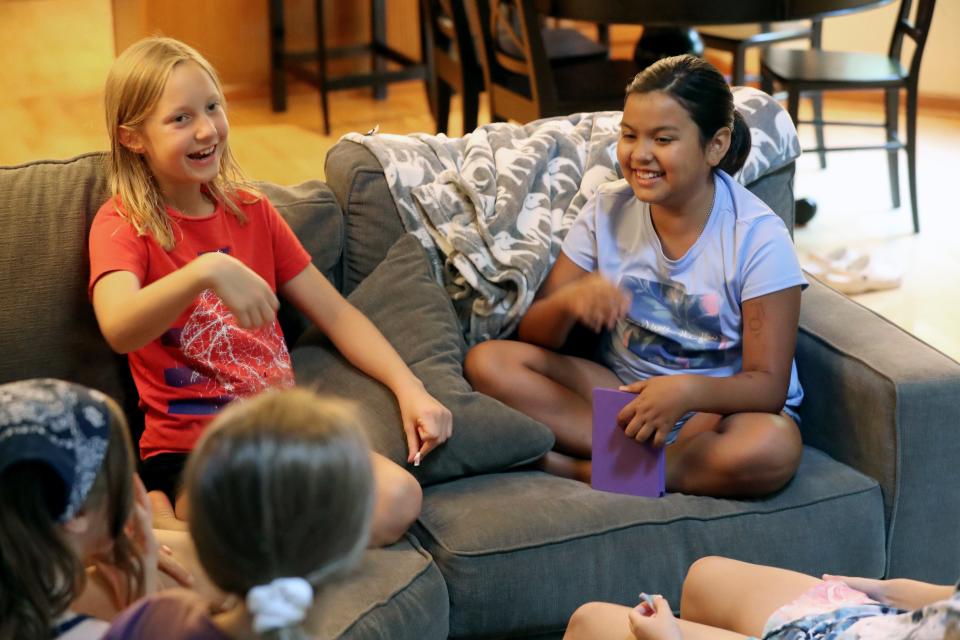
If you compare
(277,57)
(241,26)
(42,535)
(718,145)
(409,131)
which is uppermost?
(718,145)

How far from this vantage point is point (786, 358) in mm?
2066

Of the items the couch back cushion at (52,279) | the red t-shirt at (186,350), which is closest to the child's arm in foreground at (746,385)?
the red t-shirt at (186,350)

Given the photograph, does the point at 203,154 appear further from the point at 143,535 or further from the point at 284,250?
the point at 143,535

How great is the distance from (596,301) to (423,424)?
377mm

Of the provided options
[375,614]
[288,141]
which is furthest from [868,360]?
[288,141]

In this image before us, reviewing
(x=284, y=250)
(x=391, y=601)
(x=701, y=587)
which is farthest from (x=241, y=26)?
(x=701, y=587)

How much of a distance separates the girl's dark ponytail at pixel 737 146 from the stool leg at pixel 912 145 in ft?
6.79

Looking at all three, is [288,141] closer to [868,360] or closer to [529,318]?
[529,318]

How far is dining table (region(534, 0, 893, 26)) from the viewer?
338 centimetres

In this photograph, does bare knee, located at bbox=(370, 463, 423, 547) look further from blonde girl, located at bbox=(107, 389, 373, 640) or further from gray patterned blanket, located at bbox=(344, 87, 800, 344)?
blonde girl, located at bbox=(107, 389, 373, 640)

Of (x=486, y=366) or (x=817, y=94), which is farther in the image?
(x=817, y=94)

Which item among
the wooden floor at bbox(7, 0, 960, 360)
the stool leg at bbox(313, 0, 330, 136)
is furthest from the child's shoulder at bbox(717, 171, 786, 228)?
the stool leg at bbox(313, 0, 330, 136)

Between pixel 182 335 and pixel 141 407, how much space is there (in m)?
0.17

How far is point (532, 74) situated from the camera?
3.75m
